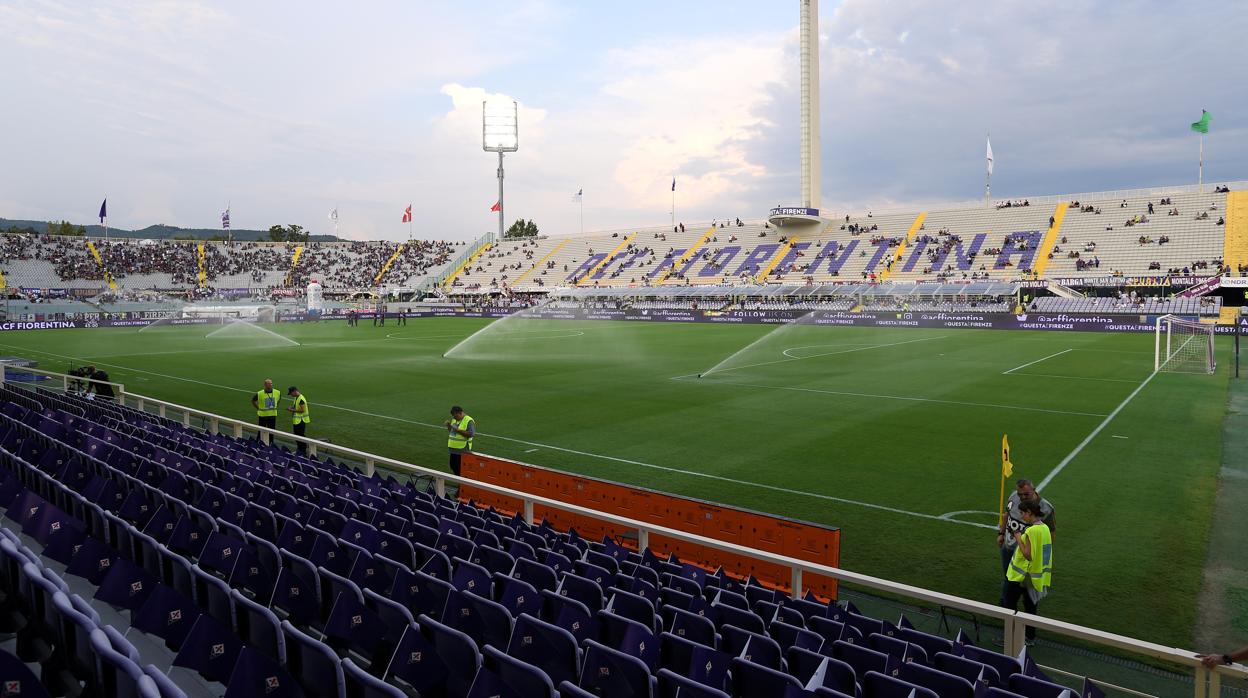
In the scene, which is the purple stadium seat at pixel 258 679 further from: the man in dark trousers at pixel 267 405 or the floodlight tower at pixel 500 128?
the floodlight tower at pixel 500 128

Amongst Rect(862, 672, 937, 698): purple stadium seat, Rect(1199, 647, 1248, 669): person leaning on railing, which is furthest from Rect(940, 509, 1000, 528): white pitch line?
Rect(862, 672, 937, 698): purple stadium seat

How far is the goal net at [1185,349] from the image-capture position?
30.7 meters

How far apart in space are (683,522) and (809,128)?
81.8 m

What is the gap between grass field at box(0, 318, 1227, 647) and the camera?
1052 centimetres

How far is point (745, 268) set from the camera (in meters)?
82.4

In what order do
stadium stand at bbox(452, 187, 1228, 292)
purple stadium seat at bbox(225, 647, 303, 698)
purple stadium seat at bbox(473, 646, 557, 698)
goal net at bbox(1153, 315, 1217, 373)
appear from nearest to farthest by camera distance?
purple stadium seat at bbox(225, 647, 303, 698) < purple stadium seat at bbox(473, 646, 557, 698) < goal net at bbox(1153, 315, 1217, 373) < stadium stand at bbox(452, 187, 1228, 292)

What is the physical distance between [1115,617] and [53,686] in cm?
940

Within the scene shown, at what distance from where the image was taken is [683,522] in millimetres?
10391

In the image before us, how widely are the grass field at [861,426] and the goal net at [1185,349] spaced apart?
3.43 feet

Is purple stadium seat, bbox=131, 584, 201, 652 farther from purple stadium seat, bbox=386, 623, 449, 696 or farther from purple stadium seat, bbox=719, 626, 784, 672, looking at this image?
purple stadium seat, bbox=719, 626, 784, 672

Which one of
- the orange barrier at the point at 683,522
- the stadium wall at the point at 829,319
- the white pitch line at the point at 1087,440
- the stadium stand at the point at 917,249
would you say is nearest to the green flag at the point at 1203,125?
the stadium stand at the point at 917,249

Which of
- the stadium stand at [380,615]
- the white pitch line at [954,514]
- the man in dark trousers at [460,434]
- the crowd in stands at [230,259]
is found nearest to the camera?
the stadium stand at [380,615]

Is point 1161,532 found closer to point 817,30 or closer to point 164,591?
point 164,591

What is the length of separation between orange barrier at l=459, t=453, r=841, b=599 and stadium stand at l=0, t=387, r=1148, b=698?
1804mm
